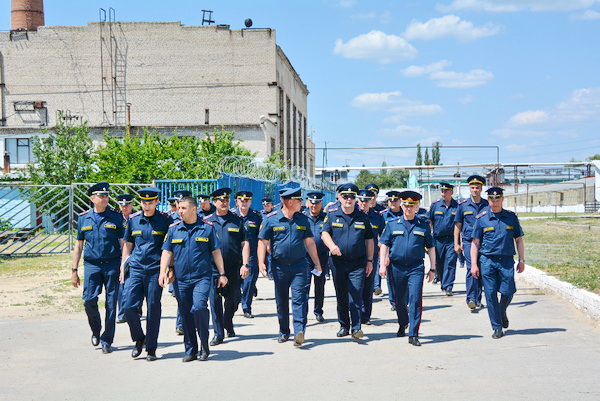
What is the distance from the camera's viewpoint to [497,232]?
9.38m

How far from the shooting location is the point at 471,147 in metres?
61.4

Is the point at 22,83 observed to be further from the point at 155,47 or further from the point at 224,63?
the point at 224,63

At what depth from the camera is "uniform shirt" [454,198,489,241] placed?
11930mm

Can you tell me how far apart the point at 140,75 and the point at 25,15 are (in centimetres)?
1009

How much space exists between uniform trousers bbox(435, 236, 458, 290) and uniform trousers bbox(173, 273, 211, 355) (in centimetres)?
620

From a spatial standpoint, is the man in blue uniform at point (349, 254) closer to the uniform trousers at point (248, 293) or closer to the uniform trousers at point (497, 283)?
the uniform trousers at point (497, 283)

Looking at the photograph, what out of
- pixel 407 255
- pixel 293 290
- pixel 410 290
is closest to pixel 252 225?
pixel 293 290

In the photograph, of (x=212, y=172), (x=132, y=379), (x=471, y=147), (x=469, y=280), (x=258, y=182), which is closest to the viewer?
(x=132, y=379)

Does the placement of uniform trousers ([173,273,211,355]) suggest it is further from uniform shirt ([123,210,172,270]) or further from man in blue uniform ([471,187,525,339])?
man in blue uniform ([471,187,525,339])

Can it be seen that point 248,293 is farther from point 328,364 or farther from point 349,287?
point 328,364

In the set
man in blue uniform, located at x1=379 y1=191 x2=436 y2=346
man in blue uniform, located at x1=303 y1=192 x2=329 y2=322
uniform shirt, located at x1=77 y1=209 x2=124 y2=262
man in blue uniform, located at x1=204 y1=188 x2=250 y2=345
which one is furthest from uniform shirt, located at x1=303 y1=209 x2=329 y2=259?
uniform shirt, located at x1=77 y1=209 x2=124 y2=262

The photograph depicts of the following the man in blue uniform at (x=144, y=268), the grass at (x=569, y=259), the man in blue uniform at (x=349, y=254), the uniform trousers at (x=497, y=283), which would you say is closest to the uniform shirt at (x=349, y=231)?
the man in blue uniform at (x=349, y=254)

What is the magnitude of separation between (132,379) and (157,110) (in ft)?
134

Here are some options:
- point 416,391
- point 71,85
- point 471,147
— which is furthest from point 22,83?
point 416,391
